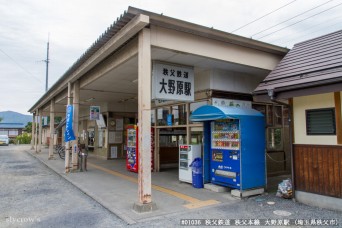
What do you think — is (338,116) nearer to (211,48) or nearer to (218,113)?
(218,113)

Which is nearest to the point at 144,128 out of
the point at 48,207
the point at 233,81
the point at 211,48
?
the point at 211,48

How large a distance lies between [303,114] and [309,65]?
123cm

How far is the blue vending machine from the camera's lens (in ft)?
22.8

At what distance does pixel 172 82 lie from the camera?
721 cm

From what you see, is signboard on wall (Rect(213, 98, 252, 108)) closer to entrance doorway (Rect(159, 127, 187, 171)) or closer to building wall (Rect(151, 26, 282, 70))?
building wall (Rect(151, 26, 282, 70))

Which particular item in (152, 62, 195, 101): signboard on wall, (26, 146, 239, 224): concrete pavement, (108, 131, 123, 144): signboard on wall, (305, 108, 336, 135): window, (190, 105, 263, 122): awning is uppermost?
(152, 62, 195, 101): signboard on wall

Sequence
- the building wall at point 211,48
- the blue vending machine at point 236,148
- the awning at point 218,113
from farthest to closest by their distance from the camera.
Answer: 1. the blue vending machine at point 236,148
2. the awning at point 218,113
3. the building wall at point 211,48

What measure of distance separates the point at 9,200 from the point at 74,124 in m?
4.96

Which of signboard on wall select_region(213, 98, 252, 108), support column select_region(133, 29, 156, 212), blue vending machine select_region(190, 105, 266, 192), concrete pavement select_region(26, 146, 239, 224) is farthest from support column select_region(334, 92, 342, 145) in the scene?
support column select_region(133, 29, 156, 212)

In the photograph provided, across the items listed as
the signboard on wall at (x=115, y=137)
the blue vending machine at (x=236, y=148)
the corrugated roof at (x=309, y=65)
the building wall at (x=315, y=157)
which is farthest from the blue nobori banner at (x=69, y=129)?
the building wall at (x=315, y=157)

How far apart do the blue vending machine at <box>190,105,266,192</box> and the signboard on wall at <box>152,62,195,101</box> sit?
73 centimetres

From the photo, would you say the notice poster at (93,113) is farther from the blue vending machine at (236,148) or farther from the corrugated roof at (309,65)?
the corrugated roof at (309,65)

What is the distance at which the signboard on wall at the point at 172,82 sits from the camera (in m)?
6.87

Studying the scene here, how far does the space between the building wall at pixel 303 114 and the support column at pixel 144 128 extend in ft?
11.8
